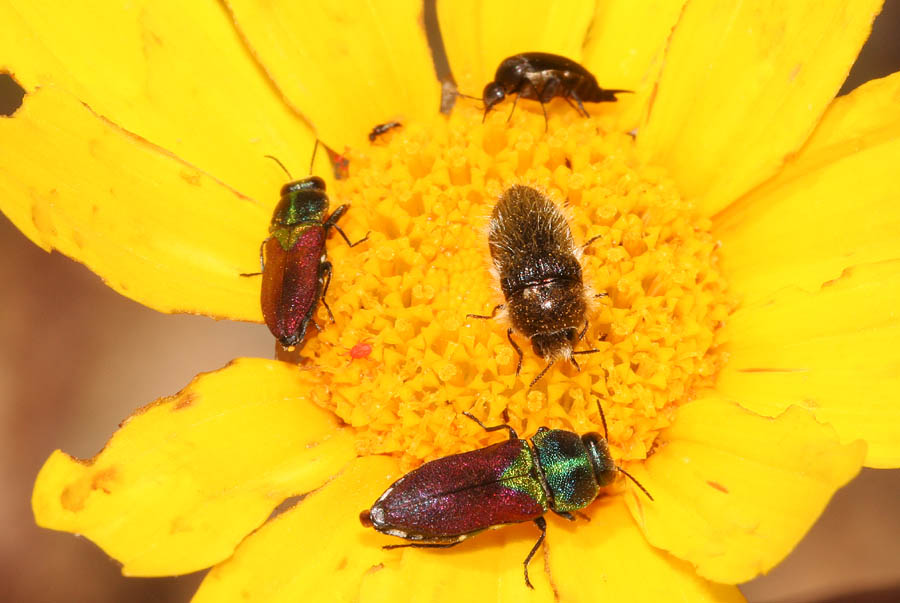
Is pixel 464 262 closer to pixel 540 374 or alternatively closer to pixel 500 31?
pixel 540 374

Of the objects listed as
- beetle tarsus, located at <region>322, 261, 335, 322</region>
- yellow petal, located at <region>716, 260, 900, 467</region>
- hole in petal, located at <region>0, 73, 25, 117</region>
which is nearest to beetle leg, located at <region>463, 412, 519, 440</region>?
beetle tarsus, located at <region>322, 261, 335, 322</region>

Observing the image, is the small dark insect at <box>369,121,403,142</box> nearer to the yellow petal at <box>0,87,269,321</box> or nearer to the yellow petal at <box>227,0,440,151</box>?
the yellow petal at <box>227,0,440,151</box>

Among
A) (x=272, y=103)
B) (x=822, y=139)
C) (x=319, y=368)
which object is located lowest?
(x=319, y=368)

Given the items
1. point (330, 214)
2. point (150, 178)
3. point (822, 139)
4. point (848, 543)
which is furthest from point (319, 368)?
point (848, 543)

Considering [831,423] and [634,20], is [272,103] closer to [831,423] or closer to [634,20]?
[634,20]

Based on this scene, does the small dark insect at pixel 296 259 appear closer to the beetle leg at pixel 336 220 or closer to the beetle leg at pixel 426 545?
the beetle leg at pixel 336 220
